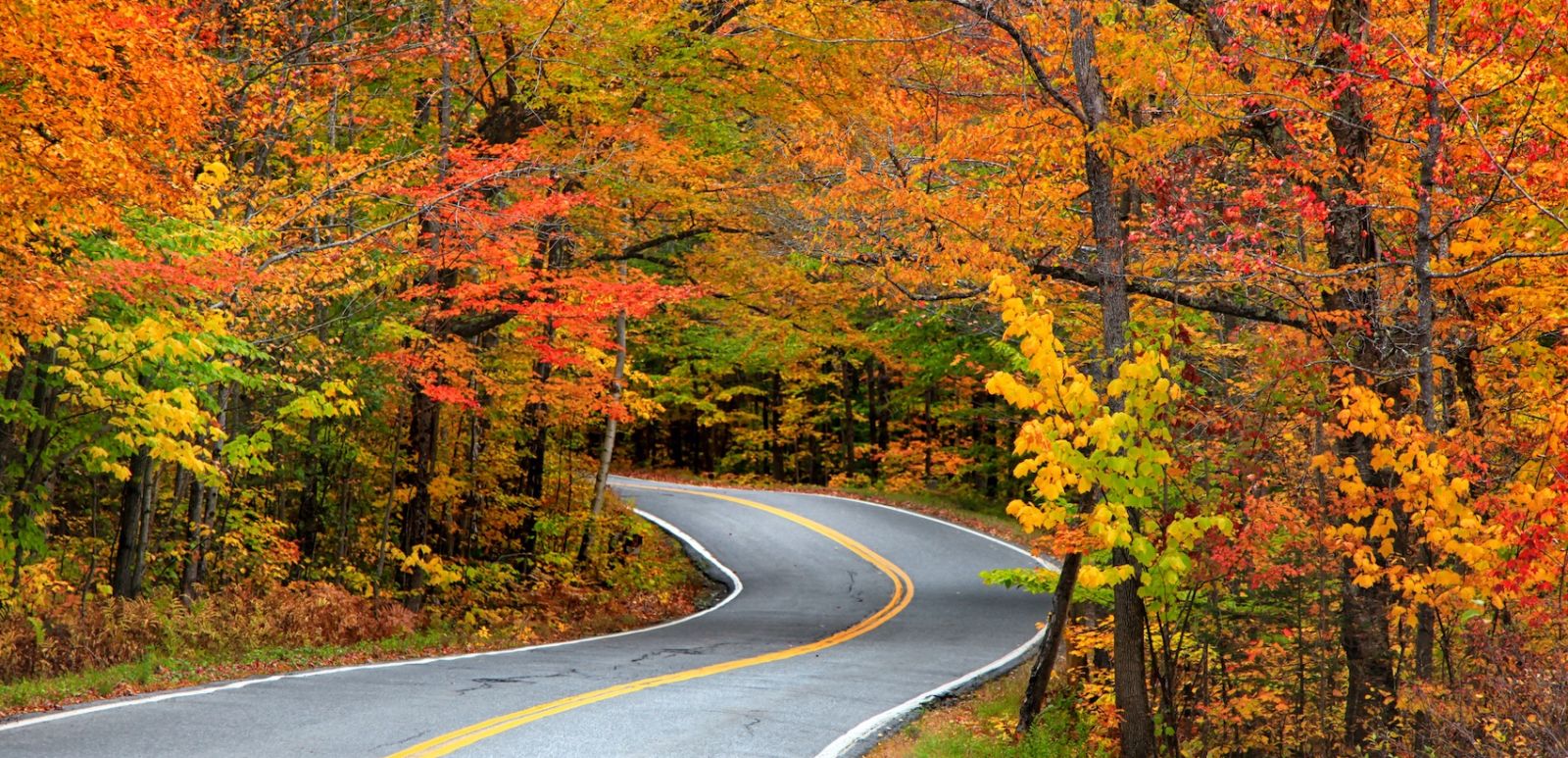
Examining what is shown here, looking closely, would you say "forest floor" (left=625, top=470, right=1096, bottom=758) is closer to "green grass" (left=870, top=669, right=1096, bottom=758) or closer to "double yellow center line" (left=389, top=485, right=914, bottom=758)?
"green grass" (left=870, top=669, right=1096, bottom=758)

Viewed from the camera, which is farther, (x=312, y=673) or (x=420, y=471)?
(x=420, y=471)

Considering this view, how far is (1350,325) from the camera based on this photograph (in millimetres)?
8859

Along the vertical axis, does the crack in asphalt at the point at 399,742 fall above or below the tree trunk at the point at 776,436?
below

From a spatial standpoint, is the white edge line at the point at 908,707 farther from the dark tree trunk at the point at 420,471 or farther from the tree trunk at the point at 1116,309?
the dark tree trunk at the point at 420,471

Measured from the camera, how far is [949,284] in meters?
11.4

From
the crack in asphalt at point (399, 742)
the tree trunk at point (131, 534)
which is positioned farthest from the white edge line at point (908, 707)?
the tree trunk at point (131, 534)

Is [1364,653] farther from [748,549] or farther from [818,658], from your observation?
[748,549]

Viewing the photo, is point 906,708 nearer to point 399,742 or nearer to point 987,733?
point 987,733

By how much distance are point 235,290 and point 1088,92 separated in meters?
9.15

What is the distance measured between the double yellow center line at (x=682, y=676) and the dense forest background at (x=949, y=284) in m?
3.91

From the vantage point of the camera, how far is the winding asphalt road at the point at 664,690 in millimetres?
8836

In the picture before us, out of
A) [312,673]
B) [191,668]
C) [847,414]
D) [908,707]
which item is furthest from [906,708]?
[847,414]

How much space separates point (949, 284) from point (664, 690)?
16.2 ft

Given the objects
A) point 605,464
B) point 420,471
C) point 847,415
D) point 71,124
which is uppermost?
point 71,124
